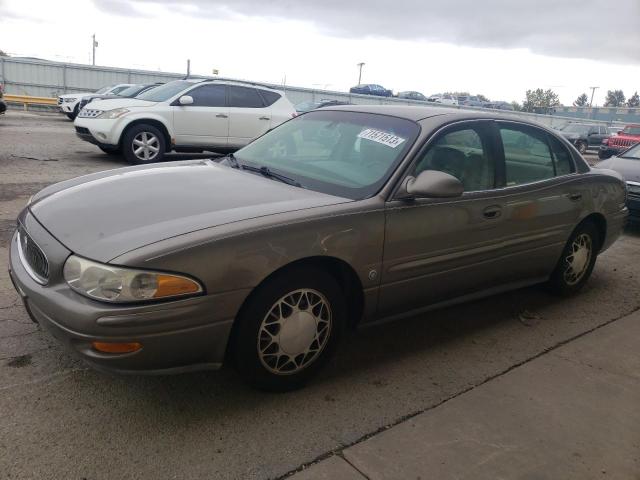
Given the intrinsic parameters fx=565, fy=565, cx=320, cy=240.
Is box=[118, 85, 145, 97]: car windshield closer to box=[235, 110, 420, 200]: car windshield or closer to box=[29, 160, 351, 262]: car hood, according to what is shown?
box=[235, 110, 420, 200]: car windshield

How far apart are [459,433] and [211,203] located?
1707 mm

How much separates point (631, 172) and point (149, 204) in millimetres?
7211

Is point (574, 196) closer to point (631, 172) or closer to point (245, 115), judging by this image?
point (631, 172)

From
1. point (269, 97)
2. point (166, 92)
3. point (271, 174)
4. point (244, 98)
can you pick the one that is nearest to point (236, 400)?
point (271, 174)

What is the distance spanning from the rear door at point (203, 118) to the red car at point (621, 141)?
47.0 feet

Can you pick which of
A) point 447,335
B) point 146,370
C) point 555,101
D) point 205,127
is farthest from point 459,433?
point 555,101

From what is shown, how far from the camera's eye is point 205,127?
10.5 meters

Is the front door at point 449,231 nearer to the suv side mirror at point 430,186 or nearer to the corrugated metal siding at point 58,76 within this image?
the suv side mirror at point 430,186

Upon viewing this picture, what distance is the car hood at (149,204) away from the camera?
2.60 metres

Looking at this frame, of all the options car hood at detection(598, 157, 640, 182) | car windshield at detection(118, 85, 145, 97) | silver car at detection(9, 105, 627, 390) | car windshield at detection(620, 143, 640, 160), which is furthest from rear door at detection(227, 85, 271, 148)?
silver car at detection(9, 105, 627, 390)

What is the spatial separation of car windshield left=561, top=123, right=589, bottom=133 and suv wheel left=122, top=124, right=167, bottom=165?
849 inches

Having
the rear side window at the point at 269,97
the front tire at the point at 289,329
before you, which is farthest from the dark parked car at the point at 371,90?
the front tire at the point at 289,329

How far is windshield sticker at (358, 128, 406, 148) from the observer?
3.53m

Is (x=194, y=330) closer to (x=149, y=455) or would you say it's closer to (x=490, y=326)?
(x=149, y=455)
